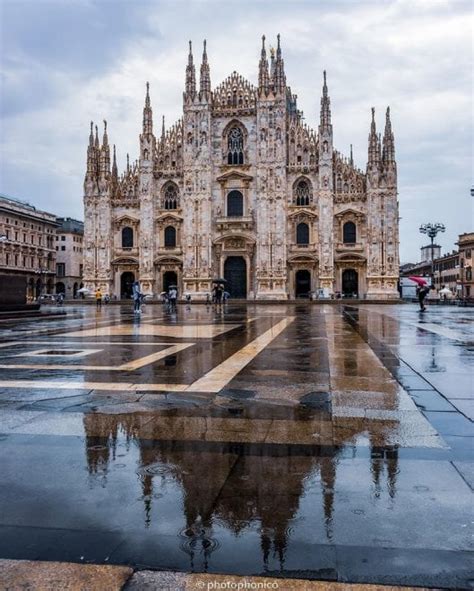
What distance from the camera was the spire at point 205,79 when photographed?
51.7 meters

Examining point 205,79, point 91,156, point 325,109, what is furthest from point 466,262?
point 91,156

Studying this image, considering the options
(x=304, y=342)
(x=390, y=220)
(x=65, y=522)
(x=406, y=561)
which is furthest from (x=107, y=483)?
(x=390, y=220)

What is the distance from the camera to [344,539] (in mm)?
2773

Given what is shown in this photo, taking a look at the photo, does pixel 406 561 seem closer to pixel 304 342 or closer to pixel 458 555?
pixel 458 555

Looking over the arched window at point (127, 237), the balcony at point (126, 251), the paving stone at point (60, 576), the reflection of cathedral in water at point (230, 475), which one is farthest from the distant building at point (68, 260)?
the paving stone at point (60, 576)

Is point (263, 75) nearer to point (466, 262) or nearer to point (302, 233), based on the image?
point (302, 233)

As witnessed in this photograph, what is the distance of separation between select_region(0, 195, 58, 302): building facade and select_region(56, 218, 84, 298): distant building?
2.42 metres

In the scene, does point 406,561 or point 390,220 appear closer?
point 406,561

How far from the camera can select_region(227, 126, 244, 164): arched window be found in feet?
173

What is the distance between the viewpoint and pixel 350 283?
52.5 m

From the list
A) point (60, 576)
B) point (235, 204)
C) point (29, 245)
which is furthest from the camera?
point (29, 245)

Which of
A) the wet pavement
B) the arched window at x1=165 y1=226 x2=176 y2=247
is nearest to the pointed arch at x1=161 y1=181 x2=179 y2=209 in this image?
the arched window at x1=165 y1=226 x2=176 y2=247

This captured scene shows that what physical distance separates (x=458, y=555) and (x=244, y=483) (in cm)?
134

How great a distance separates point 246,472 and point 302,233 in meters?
49.3
